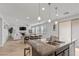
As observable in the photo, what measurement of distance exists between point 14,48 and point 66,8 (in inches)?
60.0

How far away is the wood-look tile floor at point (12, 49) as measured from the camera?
8.25 feet

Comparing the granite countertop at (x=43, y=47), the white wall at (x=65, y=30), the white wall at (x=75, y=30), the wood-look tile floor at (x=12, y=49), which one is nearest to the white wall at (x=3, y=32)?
the wood-look tile floor at (x=12, y=49)

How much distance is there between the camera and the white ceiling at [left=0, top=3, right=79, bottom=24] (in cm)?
250

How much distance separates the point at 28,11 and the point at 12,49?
3.13 ft

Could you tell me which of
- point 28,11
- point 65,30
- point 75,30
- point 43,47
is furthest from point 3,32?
point 75,30

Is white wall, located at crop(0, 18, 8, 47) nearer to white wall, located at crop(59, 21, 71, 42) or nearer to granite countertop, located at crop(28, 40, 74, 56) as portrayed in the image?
granite countertop, located at crop(28, 40, 74, 56)

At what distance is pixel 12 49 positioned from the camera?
253 cm

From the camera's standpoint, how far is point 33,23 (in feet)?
8.57

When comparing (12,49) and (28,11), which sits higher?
(28,11)

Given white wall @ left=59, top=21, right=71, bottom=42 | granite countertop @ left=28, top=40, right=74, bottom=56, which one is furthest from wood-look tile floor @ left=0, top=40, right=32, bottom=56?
white wall @ left=59, top=21, right=71, bottom=42

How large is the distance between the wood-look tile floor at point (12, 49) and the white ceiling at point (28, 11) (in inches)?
20.3

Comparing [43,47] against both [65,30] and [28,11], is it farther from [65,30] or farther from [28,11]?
[28,11]

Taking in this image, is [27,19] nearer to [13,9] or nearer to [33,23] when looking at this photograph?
[33,23]

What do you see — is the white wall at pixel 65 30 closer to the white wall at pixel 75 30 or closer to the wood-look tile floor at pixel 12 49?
the white wall at pixel 75 30
